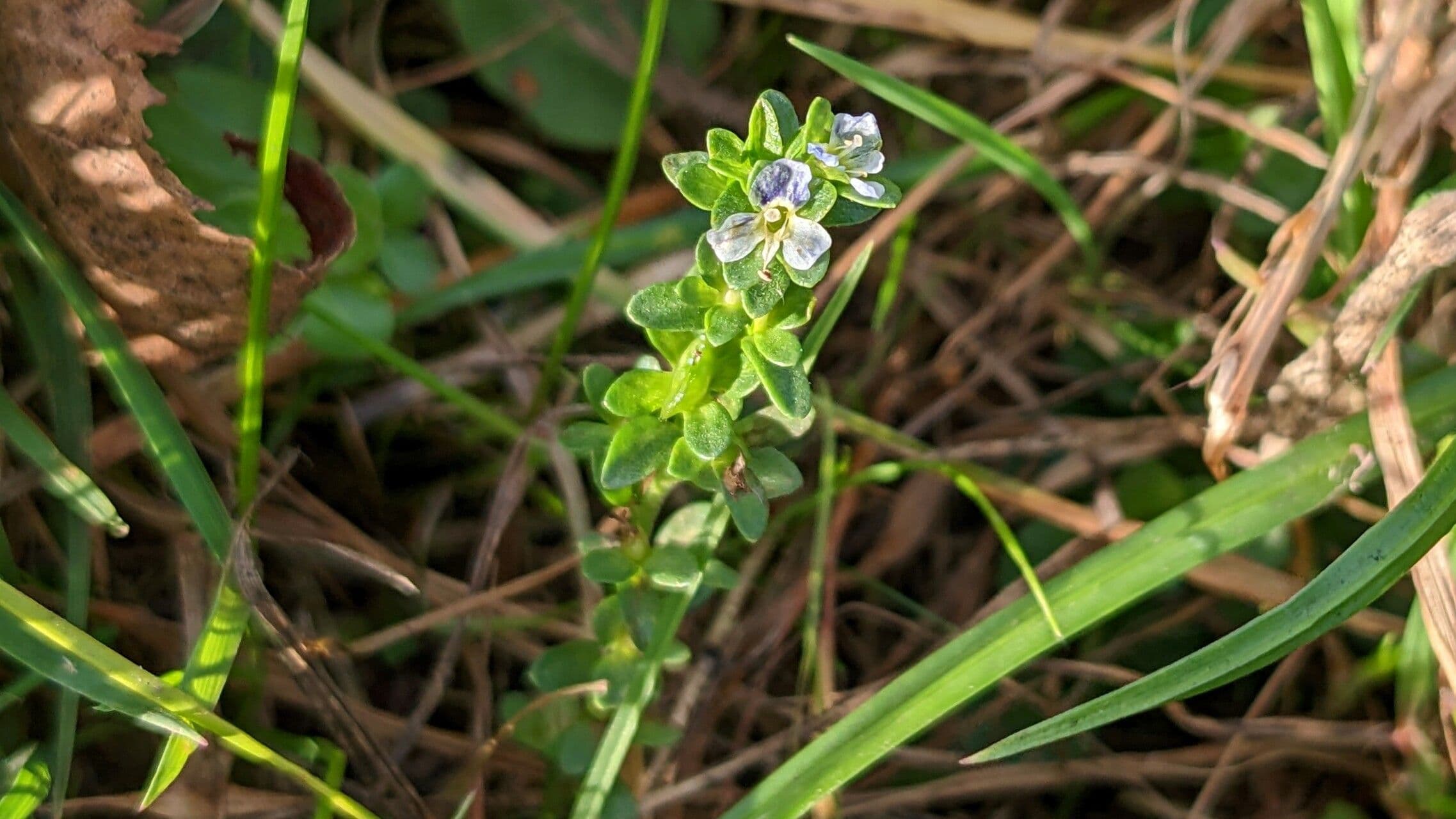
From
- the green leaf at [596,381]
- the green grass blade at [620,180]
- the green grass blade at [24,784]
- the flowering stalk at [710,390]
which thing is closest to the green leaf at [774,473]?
the flowering stalk at [710,390]

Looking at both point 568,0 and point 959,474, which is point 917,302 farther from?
point 568,0

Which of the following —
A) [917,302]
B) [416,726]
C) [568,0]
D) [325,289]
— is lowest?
[416,726]

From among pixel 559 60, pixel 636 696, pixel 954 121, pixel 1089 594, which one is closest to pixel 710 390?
pixel 636 696

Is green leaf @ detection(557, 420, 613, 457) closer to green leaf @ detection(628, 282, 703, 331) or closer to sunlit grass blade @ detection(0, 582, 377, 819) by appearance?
green leaf @ detection(628, 282, 703, 331)

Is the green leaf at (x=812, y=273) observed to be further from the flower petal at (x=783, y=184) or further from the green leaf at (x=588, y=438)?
the green leaf at (x=588, y=438)

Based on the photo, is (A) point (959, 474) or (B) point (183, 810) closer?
(B) point (183, 810)

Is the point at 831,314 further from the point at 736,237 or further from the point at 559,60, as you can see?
the point at 559,60

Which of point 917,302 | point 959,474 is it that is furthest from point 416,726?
point 917,302
